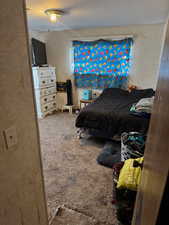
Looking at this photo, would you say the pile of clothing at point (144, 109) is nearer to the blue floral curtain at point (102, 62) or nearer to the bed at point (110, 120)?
the bed at point (110, 120)

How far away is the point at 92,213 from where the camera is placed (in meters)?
1.47

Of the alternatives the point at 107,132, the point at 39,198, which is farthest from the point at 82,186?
the point at 107,132

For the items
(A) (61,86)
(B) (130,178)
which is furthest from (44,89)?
(B) (130,178)

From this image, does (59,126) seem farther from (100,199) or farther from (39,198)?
(39,198)

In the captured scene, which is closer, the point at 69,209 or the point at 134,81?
the point at 69,209

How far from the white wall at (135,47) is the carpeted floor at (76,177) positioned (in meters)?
2.24

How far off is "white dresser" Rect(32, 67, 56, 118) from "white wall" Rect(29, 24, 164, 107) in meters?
0.50

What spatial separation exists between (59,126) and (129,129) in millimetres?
1822

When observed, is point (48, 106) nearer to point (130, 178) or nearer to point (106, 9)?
point (106, 9)

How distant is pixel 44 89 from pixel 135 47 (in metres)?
2.66

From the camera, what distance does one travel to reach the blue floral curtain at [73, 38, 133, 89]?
3.79 meters

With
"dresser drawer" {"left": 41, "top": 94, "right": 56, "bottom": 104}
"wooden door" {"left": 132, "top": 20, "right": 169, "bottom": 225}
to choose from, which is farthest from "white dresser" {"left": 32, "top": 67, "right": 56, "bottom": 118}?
"wooden door" {"left": 132, "top": 20, "right": 169, "bottom": 225}

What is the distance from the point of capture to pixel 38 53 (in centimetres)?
402

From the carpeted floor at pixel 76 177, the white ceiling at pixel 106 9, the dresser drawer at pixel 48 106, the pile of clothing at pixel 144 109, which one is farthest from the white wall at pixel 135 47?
the carpeted floor at pixel 76 177
